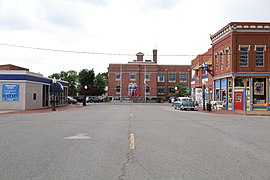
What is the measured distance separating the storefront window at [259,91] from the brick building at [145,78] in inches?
1864

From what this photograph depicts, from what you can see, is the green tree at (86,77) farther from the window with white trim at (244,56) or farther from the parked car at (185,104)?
the window with white trim at (244,56)

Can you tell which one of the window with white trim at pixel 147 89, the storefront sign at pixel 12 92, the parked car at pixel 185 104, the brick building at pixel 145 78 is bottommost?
the parked car at pixel 185 104

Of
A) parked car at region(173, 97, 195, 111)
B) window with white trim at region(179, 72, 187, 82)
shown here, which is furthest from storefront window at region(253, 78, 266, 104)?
window with white trim at region(179, 72, 187, 82)

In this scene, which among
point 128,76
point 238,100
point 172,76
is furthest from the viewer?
point 172,76

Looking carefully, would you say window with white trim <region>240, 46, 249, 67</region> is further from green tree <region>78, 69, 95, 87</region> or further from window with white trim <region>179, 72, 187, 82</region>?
green tree <region>78, 69, 95, 87</region>

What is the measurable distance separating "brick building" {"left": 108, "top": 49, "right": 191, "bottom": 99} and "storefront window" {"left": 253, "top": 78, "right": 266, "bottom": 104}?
155 ft

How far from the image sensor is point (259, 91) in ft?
121

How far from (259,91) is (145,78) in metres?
48.0

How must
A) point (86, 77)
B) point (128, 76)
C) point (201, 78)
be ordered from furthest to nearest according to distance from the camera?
point (86, 77) → point (128, 76) → point (201, 78)

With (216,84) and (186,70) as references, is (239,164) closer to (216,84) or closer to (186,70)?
(216,84)

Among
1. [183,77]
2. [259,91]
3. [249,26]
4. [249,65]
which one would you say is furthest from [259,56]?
[183,77]

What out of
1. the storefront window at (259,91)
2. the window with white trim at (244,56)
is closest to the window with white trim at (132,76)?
the window with white trim at (244,56)

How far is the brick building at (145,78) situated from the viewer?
3243 inches

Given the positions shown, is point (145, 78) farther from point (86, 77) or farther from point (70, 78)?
point (70, 78)
